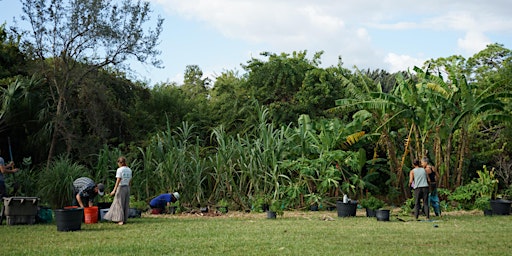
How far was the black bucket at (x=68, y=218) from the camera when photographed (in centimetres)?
1031

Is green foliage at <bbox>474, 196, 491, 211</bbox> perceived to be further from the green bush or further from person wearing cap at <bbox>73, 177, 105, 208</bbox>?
the green bush

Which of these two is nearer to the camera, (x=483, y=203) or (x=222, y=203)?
(x=483, y=203)

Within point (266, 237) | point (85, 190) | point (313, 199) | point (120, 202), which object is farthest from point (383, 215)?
point (85, 190)

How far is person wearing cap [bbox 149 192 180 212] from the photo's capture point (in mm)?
14328

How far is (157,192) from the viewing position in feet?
51.6

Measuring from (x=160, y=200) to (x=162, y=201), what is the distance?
0.07 m

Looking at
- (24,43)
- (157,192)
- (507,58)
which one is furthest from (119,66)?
(507,58)

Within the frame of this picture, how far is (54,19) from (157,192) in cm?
567

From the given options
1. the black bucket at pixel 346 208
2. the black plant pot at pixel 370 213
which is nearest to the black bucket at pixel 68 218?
the black bucket at pixel 346 208

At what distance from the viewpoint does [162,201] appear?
47.3ft

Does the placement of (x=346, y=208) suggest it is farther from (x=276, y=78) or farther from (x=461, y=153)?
(x=276, y=78)

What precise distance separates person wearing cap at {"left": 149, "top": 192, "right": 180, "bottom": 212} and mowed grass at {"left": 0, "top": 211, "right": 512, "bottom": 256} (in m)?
1.35

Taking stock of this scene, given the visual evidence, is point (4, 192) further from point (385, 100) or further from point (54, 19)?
point (385, 100)

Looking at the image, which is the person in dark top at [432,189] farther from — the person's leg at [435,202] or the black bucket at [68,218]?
the black bucket at [68,218]
